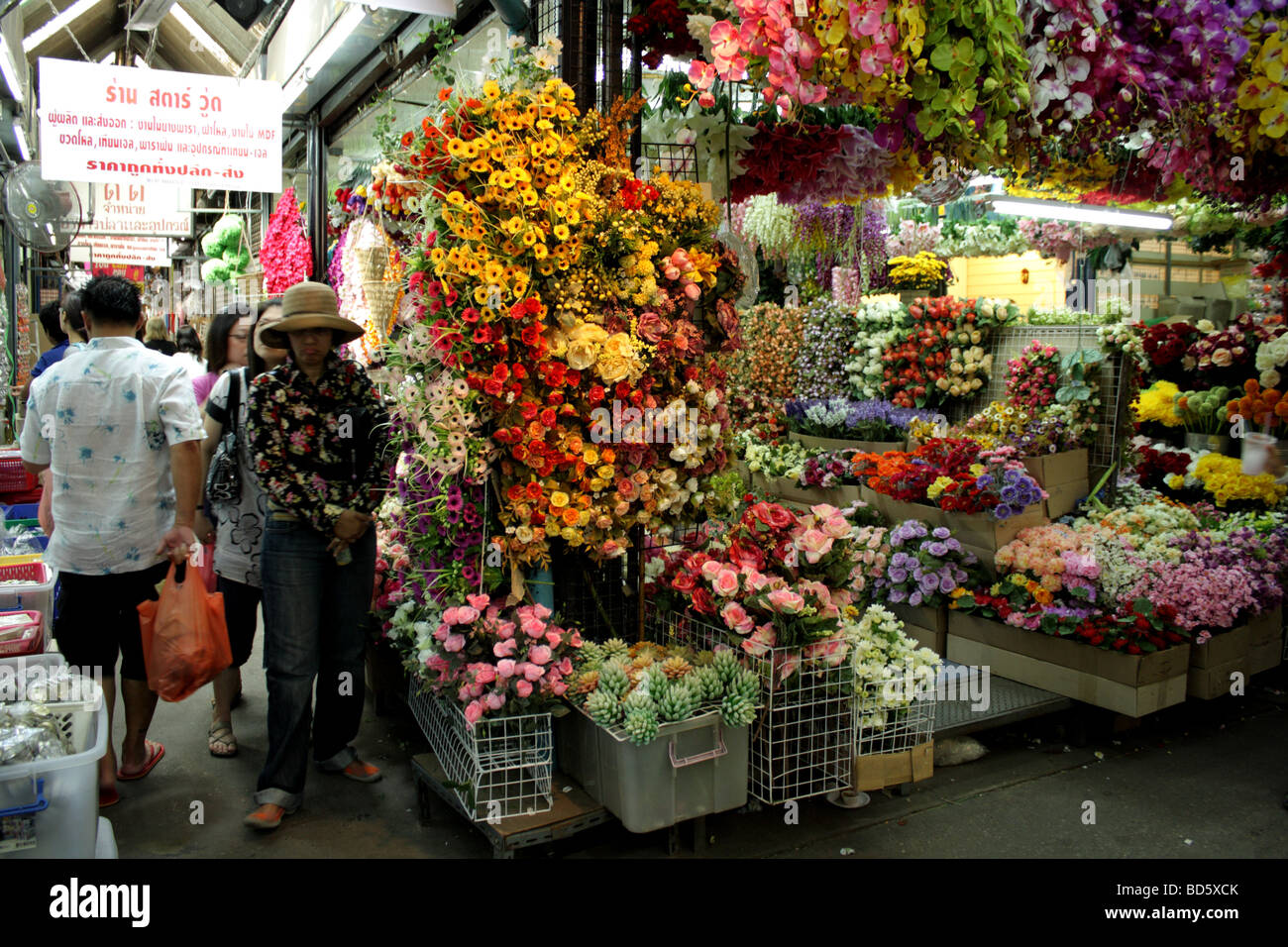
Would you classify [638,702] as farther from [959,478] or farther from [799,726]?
[959,478]

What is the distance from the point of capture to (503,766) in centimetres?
261

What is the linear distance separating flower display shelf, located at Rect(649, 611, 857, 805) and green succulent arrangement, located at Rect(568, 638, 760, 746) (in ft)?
0.34

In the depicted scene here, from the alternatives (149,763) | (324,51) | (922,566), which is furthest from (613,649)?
(324,51)

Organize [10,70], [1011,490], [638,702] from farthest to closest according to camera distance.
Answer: [10,70] < [1011,490] < [638,702]

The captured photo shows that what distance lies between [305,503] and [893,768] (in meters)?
2.05

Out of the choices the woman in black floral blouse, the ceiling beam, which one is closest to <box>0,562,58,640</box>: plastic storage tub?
the woman in black floral blouse

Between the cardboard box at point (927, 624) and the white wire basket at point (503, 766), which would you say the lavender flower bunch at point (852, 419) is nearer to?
the cardboard box at point (927, 624)

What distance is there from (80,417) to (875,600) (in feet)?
11.5

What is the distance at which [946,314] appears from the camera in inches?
237

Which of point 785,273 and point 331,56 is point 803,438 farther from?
point 331,56

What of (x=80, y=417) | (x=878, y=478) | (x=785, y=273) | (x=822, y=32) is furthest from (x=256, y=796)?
(x=785, y=273)

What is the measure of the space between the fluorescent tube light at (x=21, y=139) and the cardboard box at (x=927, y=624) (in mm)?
7334

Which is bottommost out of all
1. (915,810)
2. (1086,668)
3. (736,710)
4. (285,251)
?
(915,810)

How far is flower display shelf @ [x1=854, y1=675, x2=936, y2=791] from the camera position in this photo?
296 cm
